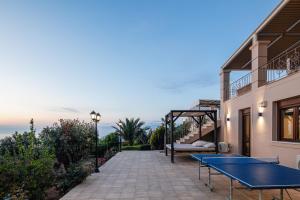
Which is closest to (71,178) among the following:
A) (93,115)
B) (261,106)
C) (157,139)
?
(93,115)

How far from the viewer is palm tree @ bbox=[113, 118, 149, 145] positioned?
2962cm

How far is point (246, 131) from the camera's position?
1448cm

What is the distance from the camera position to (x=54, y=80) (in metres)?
18.0

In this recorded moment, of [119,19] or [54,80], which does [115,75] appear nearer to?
[54,80]

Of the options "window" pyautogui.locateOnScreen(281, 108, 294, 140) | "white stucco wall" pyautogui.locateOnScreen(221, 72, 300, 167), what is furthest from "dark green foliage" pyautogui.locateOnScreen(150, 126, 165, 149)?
"window" pyautogui.locateOnScreen(281, 108, 294, 140)

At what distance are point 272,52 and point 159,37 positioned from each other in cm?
636

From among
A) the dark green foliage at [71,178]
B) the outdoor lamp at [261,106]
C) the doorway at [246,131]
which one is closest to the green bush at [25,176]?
the dark green foliage at [71,178]

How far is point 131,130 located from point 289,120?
2039 centimetres

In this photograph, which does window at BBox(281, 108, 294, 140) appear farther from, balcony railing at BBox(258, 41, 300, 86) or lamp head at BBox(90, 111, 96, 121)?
lamp head at BBox(90, 111, 96, 121)

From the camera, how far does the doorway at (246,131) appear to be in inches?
551

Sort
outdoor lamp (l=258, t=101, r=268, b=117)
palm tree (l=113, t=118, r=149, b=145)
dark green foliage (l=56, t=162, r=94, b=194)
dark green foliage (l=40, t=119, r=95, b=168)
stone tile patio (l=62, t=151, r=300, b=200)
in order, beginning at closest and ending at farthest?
stone tile patio (l=62, t=151, r=300, b=200), dark green foliage (l=56, t=162, r=94, b=194), outdoor lamp (l=258, t=101, r=268, b=117), dark green foliage (l=40, t=119, r=95, b=168), palm tree (l=113, t=118, r=149, b=145)

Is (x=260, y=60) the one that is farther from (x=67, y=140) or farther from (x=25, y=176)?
(x=25, y=176)

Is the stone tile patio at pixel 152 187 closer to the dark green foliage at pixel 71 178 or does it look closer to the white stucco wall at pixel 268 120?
the dark green foliage at pixel 71 178

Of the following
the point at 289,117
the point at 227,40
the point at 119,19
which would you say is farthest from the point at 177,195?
the point at 227,40
